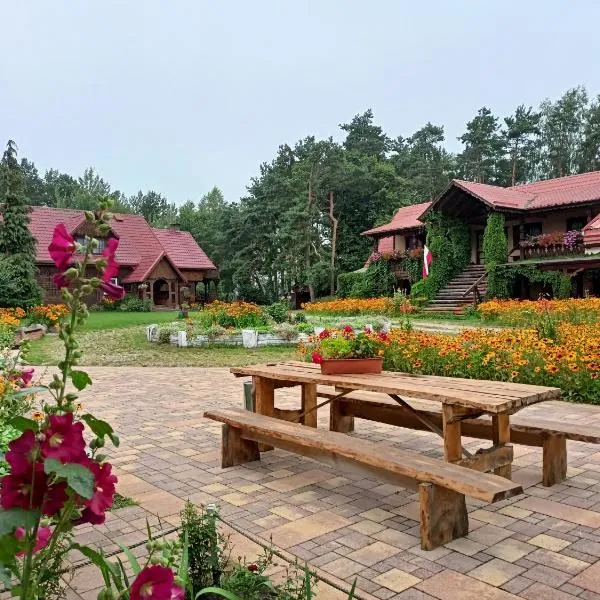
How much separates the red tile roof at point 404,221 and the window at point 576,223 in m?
7.29

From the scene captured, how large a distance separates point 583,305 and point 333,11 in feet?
40.2

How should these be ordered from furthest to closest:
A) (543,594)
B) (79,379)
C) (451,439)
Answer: (451,439), (543,594), (79,379)

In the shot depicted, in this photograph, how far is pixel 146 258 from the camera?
3647 cm

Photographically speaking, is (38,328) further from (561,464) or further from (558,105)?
(558,105)

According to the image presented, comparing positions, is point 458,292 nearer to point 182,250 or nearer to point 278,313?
point 278,313

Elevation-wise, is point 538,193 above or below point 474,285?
above

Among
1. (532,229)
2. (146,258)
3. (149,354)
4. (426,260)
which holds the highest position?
(532,229)

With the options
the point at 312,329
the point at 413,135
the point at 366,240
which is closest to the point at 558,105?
the point at 413,135

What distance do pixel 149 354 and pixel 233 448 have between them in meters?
9.77

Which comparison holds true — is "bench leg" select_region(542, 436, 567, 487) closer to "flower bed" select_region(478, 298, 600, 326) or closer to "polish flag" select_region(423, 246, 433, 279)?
"flower bed" select_region(478, 298, 600, 326)

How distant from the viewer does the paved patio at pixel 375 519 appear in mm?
2900

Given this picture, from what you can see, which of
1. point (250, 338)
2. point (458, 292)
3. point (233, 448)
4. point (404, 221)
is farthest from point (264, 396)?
point (404, 221)

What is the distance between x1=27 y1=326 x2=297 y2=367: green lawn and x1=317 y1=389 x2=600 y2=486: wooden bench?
21.0 feet

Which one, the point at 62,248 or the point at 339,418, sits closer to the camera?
the point at 62,248
